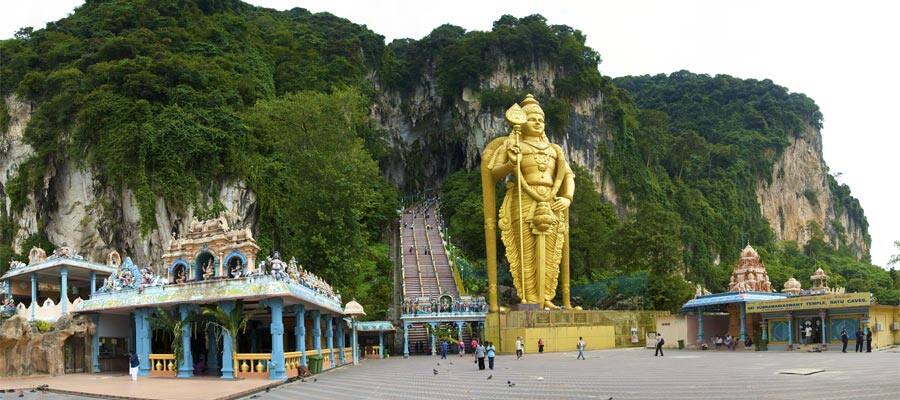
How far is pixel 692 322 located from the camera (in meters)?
33.0

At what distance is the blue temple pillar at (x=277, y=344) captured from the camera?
64.7 feet

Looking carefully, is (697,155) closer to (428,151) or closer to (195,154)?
(428,151)

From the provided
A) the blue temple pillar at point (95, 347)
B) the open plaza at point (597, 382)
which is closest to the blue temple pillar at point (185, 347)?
the open plaza at point (597, 382)

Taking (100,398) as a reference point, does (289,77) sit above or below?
above

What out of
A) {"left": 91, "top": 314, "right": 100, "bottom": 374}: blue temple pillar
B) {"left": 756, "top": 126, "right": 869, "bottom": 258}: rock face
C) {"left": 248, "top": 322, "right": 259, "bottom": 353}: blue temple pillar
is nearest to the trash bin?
{"left": 248, "top": 322, "right": 259, "bottom": 353}: blue temple pillar

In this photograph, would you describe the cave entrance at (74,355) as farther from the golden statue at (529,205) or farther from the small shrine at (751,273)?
the small shrine at (751,273)

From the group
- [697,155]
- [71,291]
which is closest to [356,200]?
[71,291]

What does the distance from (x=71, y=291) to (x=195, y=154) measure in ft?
32.4

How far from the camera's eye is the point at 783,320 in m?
28.6

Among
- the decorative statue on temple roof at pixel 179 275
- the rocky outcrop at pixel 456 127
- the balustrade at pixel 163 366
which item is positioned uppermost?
the rocky outcrop at pixel 456 127

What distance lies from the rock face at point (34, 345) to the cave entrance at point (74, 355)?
17 centimetres

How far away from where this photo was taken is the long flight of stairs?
3763 cm

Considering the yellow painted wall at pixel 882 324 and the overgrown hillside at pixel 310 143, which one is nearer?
the yellow painted wall at pixel 882 324

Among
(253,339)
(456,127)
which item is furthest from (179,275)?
(456,127)
